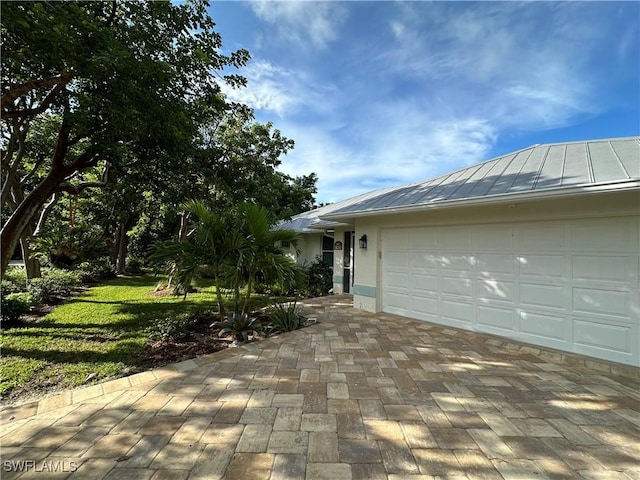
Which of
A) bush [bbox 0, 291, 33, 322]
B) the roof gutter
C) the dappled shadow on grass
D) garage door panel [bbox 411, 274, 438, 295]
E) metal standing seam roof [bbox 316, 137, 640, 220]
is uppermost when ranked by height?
metal standing seam roof [bbox 316, 137, 640, 220]

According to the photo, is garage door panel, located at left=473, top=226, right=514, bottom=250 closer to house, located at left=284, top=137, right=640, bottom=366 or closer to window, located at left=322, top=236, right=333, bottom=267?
house, located at left=284, top=137, right=640, bottom=366

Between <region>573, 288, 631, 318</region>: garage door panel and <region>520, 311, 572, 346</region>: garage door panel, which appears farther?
<region>520, 311, 572, 346</region>: garage door panel

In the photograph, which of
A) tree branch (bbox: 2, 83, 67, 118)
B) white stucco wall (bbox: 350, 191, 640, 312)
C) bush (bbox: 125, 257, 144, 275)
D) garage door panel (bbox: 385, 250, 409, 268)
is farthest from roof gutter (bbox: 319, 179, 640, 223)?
bush (bbox: 125, 257, 144, 275)

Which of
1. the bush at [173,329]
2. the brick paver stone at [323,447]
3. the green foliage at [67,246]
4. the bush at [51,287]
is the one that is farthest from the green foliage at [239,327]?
the green foliage at [67,246]

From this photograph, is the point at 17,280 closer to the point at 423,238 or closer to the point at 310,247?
the point at 310,247

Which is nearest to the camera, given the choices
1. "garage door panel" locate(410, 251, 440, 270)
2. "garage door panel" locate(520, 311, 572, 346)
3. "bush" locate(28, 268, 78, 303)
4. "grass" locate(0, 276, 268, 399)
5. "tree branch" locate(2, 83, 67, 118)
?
"grass" locate(0, 276, 268, 399)

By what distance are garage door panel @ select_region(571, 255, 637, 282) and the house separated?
0.04 feet

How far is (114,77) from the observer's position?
173 inches

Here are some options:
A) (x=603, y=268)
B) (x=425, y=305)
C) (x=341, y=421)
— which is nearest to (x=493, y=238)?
(x=603, y=268)

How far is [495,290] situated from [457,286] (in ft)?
2.26

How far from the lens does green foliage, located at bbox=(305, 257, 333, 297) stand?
415 inches

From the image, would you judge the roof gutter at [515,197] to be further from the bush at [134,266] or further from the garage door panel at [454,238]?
the bush at [134,266]

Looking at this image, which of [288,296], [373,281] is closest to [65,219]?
[288,296]

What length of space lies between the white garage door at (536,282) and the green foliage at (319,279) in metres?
4.24
